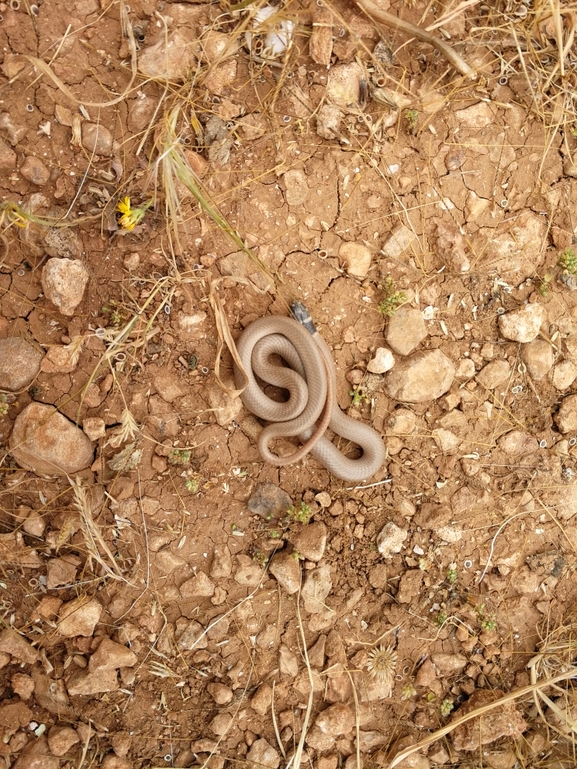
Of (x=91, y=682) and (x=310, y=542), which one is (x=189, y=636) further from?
(x=310, y=542)

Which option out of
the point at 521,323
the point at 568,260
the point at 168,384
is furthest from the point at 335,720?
the point at 568,260

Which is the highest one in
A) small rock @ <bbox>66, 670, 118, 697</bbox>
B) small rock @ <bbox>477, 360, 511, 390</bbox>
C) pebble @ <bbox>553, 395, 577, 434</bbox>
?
small rock @ <bbox>477, 360, 511, 390</bbox>

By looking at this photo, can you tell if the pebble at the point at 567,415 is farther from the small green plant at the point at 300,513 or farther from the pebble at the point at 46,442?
the pebble at the point at 46,442

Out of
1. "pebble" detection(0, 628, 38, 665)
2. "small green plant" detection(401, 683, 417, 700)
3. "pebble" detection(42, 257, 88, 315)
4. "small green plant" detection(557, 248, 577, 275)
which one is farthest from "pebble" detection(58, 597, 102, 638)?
"small green plant" detection(557, 248, 577, 275)

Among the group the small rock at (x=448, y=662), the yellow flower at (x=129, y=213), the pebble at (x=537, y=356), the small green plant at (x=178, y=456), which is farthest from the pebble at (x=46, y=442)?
the pebble at (x=537, y=356)

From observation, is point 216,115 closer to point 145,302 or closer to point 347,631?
point 145,302

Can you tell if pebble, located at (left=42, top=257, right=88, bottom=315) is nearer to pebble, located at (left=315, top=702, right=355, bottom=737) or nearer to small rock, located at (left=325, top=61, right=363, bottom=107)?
small rock, located at (left=325, top=61, right=363, bottom=107)
